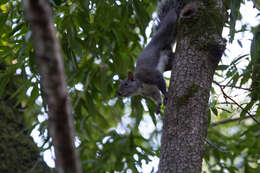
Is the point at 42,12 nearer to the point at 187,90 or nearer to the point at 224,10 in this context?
the point at 187,90

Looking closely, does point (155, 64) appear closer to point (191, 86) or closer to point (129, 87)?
point (129, 87)

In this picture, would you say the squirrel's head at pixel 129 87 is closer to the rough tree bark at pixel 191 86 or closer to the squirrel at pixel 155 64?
the squirrel at pixel 155 64

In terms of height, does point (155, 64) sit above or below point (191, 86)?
above

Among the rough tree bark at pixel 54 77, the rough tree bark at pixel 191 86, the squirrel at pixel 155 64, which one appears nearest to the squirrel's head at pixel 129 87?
the squirrel at pixel 155 64

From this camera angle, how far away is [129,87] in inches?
134

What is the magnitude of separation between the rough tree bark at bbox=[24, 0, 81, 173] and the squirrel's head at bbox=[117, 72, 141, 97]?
7.45ft

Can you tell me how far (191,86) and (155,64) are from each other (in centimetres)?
160

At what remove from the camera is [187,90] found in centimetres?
187

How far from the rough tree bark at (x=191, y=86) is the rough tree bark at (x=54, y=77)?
959 millimetres

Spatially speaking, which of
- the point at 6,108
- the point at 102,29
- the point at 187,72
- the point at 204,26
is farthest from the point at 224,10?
the point at 6,108

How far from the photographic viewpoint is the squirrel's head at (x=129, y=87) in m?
3.25

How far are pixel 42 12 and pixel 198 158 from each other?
121cm

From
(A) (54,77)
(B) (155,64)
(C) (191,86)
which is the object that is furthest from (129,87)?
(A) (54,77)

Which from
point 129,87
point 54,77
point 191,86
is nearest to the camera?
point 54,77
